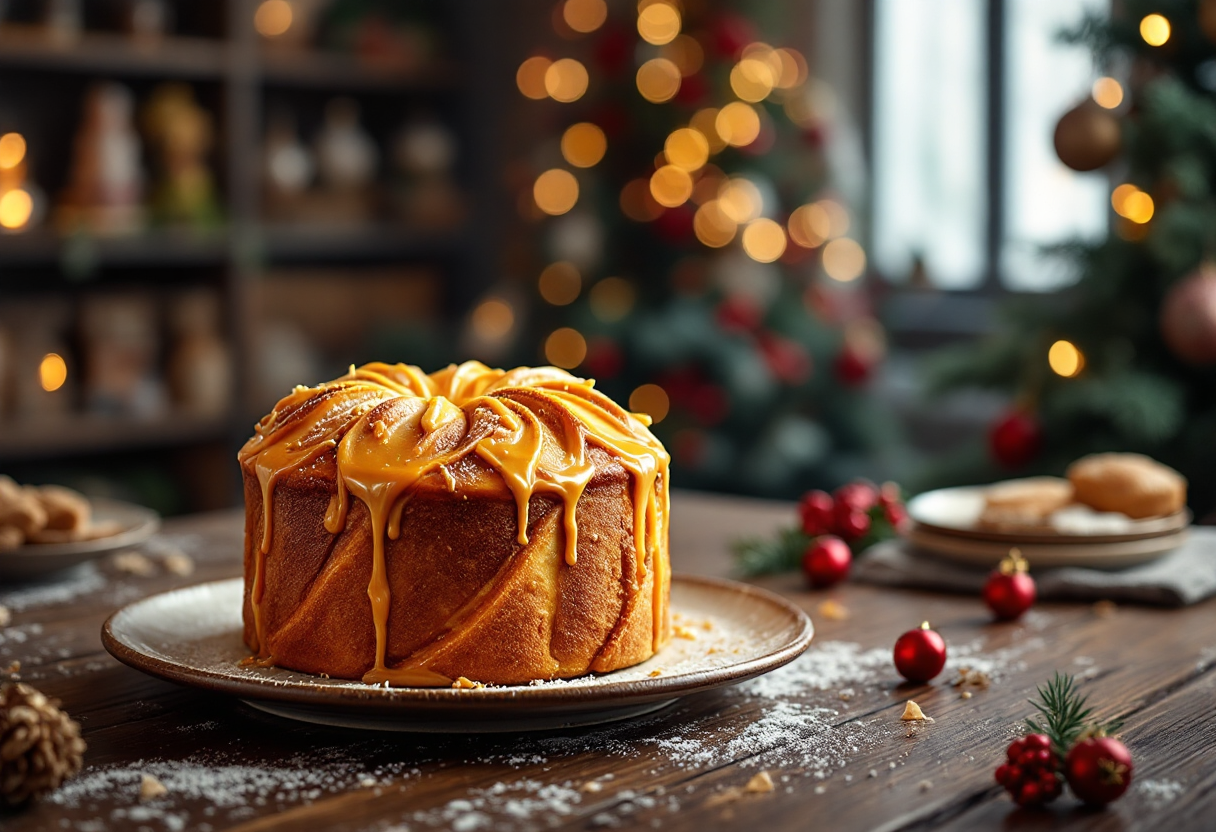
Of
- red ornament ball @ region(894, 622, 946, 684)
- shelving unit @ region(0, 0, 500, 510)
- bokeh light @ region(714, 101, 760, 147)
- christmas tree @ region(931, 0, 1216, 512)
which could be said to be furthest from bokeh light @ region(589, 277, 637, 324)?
red ornament ball @ region(894, 622, 946, 684)

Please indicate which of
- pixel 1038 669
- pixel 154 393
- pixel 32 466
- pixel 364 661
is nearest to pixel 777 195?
pixel 154 393

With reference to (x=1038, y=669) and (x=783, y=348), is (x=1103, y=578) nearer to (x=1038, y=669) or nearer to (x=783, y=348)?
(x=1038, y=669)

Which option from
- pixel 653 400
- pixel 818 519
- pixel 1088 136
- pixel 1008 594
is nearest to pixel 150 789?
pixel 1008 594

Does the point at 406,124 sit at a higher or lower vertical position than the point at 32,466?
higher

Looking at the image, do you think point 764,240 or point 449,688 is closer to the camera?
point 449,688

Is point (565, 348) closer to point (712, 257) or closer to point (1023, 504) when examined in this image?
point (712, 257)

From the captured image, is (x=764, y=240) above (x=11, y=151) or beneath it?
beneath

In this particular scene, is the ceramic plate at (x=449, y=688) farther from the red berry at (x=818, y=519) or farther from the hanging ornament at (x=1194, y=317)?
the hanging ornament at (x=1194, y=317)
